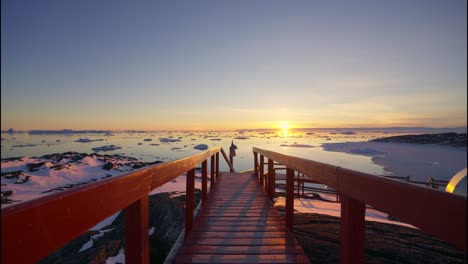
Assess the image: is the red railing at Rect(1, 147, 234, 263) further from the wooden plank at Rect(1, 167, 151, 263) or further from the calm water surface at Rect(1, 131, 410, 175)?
the calm water surface at Rect(1, 131, 410, 175)

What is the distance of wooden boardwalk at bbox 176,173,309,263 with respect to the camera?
2908 millimetres

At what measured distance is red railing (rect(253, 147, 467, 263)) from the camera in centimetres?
83

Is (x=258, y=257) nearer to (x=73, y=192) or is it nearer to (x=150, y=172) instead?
(x=150, y=172)

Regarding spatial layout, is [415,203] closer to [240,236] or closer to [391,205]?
[391,205]

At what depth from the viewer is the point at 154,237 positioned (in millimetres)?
6773

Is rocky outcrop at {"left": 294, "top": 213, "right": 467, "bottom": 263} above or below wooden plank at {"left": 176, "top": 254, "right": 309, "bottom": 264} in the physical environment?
below

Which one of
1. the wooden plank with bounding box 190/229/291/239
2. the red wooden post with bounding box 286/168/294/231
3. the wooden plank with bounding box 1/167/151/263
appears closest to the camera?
the wooden plank with bounding box 1/167/151/263

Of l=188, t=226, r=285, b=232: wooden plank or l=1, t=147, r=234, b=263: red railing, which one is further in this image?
l=188, t=226, r=285, b=232: wooden plank

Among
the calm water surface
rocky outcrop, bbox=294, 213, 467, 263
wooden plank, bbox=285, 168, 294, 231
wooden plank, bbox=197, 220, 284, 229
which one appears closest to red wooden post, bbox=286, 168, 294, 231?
wooden plank, bbox=285, 168, 294, 231

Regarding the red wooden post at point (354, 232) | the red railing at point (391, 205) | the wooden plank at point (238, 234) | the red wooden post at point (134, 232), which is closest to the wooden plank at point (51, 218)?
the red wooden post at point (134, 232)

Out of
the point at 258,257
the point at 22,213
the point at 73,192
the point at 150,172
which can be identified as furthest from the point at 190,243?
the point at 22,213

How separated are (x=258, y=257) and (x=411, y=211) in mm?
2210

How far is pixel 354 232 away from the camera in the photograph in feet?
5.57

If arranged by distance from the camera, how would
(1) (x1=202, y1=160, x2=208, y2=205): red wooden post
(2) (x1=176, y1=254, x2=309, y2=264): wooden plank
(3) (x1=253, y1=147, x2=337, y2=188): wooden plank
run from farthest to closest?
(1) (x1=202, y1=160, x2=208, y2=205): red wooden post, (2) (x1=176, y1=254, x2=309, y2=264): wooden plank, (3) (x1=253, y1=147, x2=337, y2=188): wooden plank
